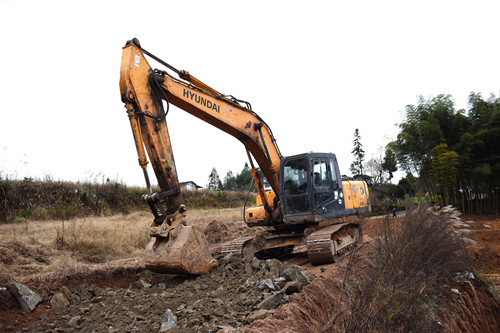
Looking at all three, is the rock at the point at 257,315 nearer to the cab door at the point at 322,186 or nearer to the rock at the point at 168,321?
the rock at the point at 168,321

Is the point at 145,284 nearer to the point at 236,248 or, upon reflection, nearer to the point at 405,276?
the point at 236,248

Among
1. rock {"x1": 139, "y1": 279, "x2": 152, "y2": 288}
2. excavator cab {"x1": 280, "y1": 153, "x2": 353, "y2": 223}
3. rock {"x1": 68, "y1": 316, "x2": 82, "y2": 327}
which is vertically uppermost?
excavator cab {"x1": 280, "y1": 153, "x2": 353, "y2": 223}

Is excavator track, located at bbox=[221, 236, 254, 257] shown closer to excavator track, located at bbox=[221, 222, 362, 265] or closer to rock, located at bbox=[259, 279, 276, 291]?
excavator track, located at bbox=[221, 222, 362, 265]

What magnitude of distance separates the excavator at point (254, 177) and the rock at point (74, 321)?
130 cm

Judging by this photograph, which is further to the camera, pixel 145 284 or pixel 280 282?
pixel 145 284

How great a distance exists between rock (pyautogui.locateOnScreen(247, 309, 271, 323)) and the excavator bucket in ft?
5.94

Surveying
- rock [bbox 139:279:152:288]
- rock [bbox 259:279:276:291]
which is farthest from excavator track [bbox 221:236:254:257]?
rock [bbox 259:279:276:291]

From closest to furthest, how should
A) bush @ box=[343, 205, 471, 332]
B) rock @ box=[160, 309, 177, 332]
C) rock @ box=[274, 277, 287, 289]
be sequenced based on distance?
bush @ box=[343, 205, 471, 332]
rock @ box=[160, 309, 177, 332]
rock @ box=[274, 277, 287, 289]

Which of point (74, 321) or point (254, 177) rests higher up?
point (254, 177)

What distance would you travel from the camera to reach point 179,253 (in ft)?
18.0

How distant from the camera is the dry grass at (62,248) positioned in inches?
255

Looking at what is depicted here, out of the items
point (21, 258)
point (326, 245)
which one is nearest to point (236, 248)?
point (326, 245)

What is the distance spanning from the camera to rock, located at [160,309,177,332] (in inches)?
154

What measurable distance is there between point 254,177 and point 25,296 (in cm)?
478
